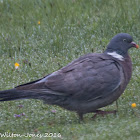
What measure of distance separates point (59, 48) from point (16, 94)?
2.80 metres

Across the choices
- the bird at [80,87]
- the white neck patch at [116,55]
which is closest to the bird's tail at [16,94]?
the bird at [80,87]

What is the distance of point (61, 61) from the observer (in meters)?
7.33

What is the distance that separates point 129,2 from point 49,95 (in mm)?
4521

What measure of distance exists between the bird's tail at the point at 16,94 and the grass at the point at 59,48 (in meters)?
0.39

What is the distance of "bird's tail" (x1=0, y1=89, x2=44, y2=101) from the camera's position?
503cm

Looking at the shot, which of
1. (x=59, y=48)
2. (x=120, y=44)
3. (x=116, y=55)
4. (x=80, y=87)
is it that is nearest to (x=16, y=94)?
(x=80, y=87)

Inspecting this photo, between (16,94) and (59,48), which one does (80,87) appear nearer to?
(16,94)

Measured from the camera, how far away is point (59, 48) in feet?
25.4

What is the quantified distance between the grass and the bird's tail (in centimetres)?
39

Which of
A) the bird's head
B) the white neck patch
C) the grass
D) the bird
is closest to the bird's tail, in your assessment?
the bird

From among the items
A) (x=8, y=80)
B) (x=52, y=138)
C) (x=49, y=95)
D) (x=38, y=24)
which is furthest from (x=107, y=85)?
(x=38, y=24)

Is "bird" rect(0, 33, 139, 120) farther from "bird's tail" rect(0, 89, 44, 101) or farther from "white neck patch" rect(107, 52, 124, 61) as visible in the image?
"white neck patch" rect(107, 52, 124, 61)

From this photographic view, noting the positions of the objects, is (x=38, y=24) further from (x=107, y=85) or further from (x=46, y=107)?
(x=107, y=85)

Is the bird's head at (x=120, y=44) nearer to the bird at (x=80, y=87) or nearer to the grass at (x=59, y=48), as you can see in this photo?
the bird at (x=80, y=87)
